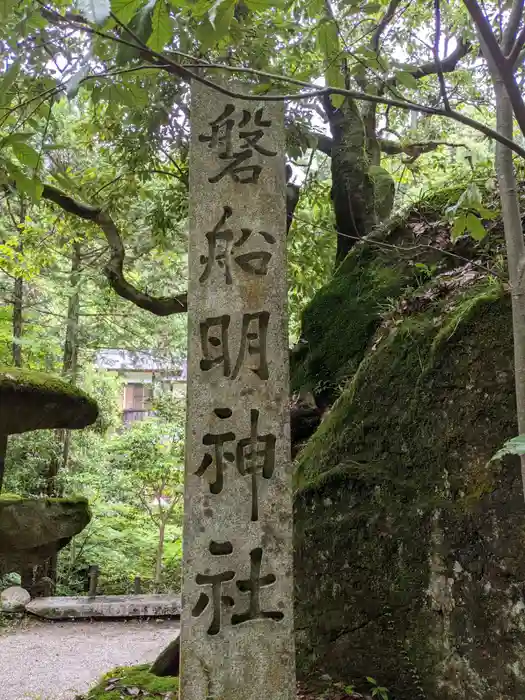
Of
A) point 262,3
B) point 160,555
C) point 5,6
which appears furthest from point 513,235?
point 160,555

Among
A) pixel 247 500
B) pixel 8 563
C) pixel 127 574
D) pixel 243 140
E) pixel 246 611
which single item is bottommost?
pixel 127 574

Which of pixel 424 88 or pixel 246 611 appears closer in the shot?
pixel 246 611

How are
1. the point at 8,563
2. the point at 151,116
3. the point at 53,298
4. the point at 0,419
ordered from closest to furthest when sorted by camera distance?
the point at 151,116
the point at 0,419
the point at 8,563
the point at 53,298

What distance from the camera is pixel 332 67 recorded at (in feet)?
6.60

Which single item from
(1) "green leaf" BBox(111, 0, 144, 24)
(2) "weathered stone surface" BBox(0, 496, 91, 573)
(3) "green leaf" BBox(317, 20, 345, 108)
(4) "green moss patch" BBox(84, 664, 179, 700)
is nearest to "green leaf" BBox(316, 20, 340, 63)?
(3) "green leaf" BBox(317, 20, 345, 108)

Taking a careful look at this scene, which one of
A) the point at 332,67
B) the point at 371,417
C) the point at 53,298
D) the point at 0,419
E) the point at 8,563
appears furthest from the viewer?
the point at 53,298

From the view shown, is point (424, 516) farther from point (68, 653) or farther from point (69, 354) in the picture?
point (69, 354)

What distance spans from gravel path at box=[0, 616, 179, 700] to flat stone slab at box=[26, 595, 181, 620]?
0.15 m

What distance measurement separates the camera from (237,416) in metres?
2.55

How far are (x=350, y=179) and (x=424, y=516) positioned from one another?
3.97 metres

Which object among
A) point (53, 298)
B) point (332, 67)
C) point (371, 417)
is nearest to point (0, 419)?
point (371, 417)

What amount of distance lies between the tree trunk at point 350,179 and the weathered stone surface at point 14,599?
7.63m

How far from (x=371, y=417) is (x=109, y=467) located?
9.03m

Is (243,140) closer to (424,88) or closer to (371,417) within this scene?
(371,417)
